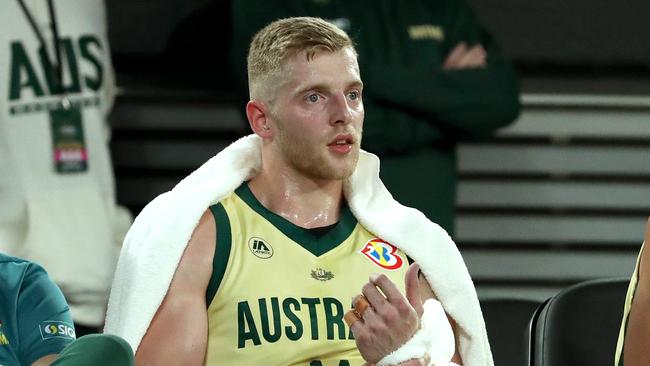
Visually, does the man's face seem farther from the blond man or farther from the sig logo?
the sig logo

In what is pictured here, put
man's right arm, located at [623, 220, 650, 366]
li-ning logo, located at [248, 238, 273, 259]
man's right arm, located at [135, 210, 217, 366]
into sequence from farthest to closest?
li-ning logo, located at [248, 238, 273, 259], man's right arm, located at [135, 210, 217, 366], man's right arm, located at [623, 220, 650, 366]

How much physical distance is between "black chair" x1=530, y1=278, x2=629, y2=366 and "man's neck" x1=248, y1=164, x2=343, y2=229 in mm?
586

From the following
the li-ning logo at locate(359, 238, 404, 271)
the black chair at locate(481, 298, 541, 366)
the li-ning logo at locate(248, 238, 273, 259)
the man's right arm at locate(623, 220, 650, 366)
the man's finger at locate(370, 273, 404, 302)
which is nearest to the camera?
the man's finger at locate(370, 273, 404, 302)

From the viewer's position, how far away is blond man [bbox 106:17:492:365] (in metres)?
3.61

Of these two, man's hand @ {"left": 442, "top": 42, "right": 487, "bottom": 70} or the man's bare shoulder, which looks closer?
the man's bare shoulder

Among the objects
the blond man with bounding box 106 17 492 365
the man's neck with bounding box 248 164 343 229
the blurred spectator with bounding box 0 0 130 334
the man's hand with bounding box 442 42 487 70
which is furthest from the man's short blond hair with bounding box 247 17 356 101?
the man's hand with bounding box 442 42 487 70

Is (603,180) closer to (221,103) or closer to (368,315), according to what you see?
(221,103)

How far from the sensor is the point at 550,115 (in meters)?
5.74

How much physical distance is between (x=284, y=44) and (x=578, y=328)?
3.25 feet

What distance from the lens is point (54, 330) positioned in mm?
3291

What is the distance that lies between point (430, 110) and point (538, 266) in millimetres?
996

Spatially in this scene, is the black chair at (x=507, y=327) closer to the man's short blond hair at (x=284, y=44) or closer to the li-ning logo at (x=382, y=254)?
the li-ning logo at (x=382, y=254)

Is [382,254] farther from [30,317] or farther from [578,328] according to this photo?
[30,317]

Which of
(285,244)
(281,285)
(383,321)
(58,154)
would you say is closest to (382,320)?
(383,321)
